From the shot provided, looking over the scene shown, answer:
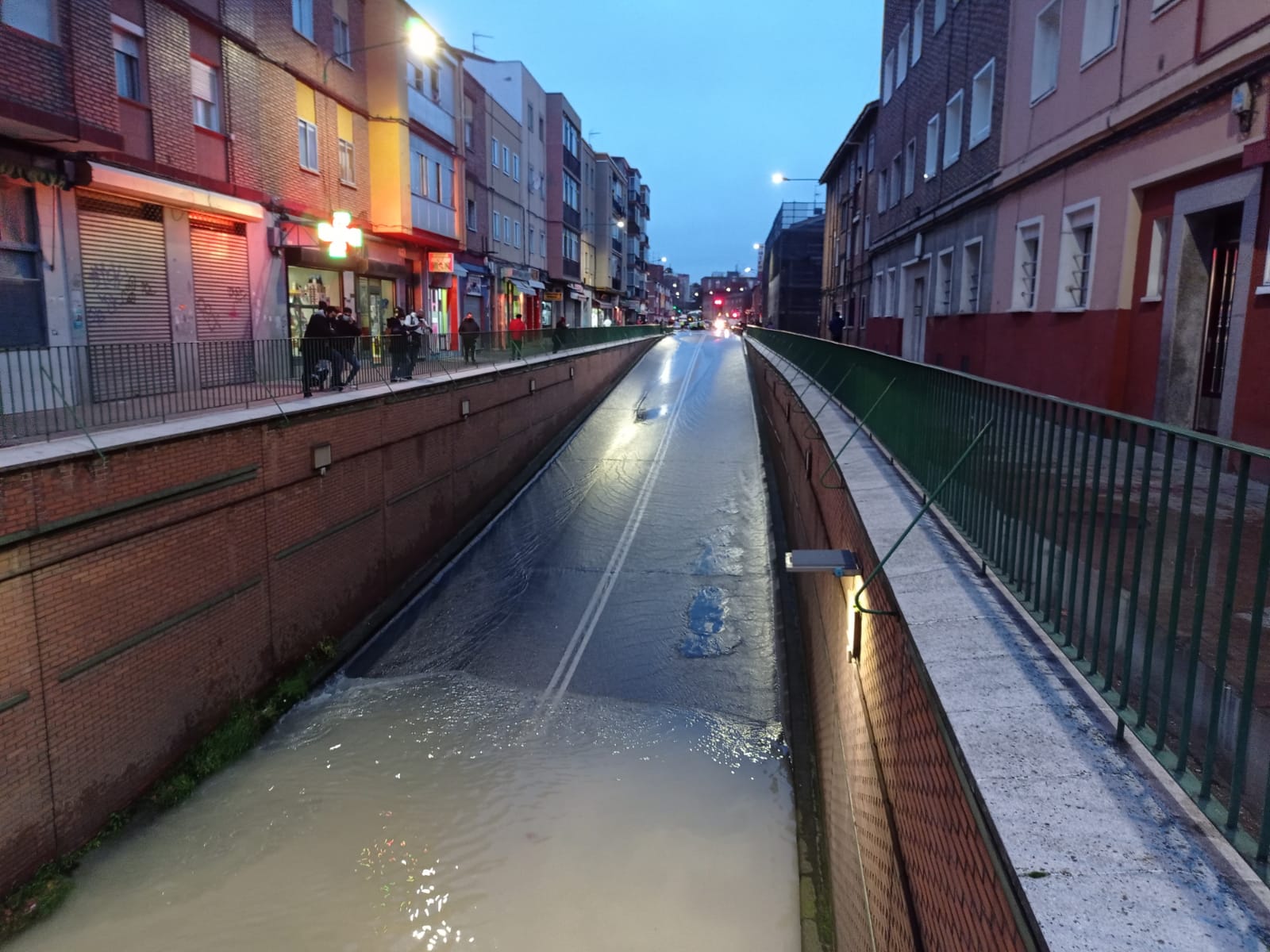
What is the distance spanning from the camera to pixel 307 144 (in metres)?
21.7

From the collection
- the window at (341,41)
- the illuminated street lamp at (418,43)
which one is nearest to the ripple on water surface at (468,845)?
the illuminated street lamp at (418,43)

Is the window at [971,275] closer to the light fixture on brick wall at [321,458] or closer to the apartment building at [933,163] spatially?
the apartment building at [933,163]

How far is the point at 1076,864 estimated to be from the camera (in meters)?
2.65

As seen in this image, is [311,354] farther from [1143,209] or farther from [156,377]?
[1143,209]

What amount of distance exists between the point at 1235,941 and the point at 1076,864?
43cm

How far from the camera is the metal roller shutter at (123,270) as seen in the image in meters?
14.4

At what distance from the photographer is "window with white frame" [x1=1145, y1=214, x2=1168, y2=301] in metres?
11.1

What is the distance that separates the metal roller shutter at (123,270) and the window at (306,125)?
6.24 m

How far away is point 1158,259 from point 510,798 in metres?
10.4

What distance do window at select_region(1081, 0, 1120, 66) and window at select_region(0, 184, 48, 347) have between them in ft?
51.9

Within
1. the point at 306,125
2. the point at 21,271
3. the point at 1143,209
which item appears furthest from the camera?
the point at 306,125

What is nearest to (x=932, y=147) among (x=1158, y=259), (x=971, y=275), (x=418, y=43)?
(x=971, y=275)

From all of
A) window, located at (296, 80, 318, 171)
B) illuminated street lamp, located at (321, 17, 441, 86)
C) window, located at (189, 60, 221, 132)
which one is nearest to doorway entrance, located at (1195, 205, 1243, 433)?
window, located at (189, 60, 221, 132)

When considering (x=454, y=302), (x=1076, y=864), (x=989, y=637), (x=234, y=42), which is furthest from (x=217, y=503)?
(x=454, y=302)
